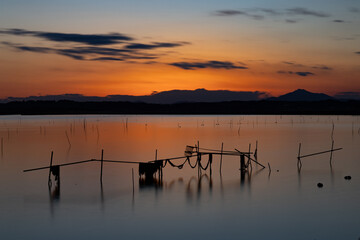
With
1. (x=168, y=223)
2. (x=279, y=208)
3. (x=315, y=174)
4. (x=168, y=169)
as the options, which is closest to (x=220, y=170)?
(x=168, y=169)

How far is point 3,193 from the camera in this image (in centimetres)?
2042

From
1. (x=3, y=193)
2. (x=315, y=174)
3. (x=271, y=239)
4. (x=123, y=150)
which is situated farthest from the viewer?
(x=123, y=150)

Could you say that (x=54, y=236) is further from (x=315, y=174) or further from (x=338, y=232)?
(x=315, y=174)

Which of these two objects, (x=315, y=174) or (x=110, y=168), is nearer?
(x=315, y=174)

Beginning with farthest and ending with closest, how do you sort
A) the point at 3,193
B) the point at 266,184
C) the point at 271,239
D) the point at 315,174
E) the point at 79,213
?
the point at 315,174
the point at 266,184
the point at 3,193
the point at 79,213
the point at 271,239

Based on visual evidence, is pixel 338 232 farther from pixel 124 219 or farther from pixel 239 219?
pixel 124 219

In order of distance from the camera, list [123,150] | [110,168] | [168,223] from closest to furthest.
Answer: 1. [168,223]
2. [110,168]
3. [123,150]

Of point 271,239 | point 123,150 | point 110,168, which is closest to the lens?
point 271,239

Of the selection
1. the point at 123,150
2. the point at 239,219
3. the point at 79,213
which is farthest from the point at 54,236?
the point at 123,150

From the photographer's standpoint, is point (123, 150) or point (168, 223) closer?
point (168, 223)

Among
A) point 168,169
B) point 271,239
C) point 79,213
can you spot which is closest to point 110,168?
point 168,169

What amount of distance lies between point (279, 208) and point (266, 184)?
17.1 feet

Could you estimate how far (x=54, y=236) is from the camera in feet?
47.0

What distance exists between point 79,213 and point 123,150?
997 inches
